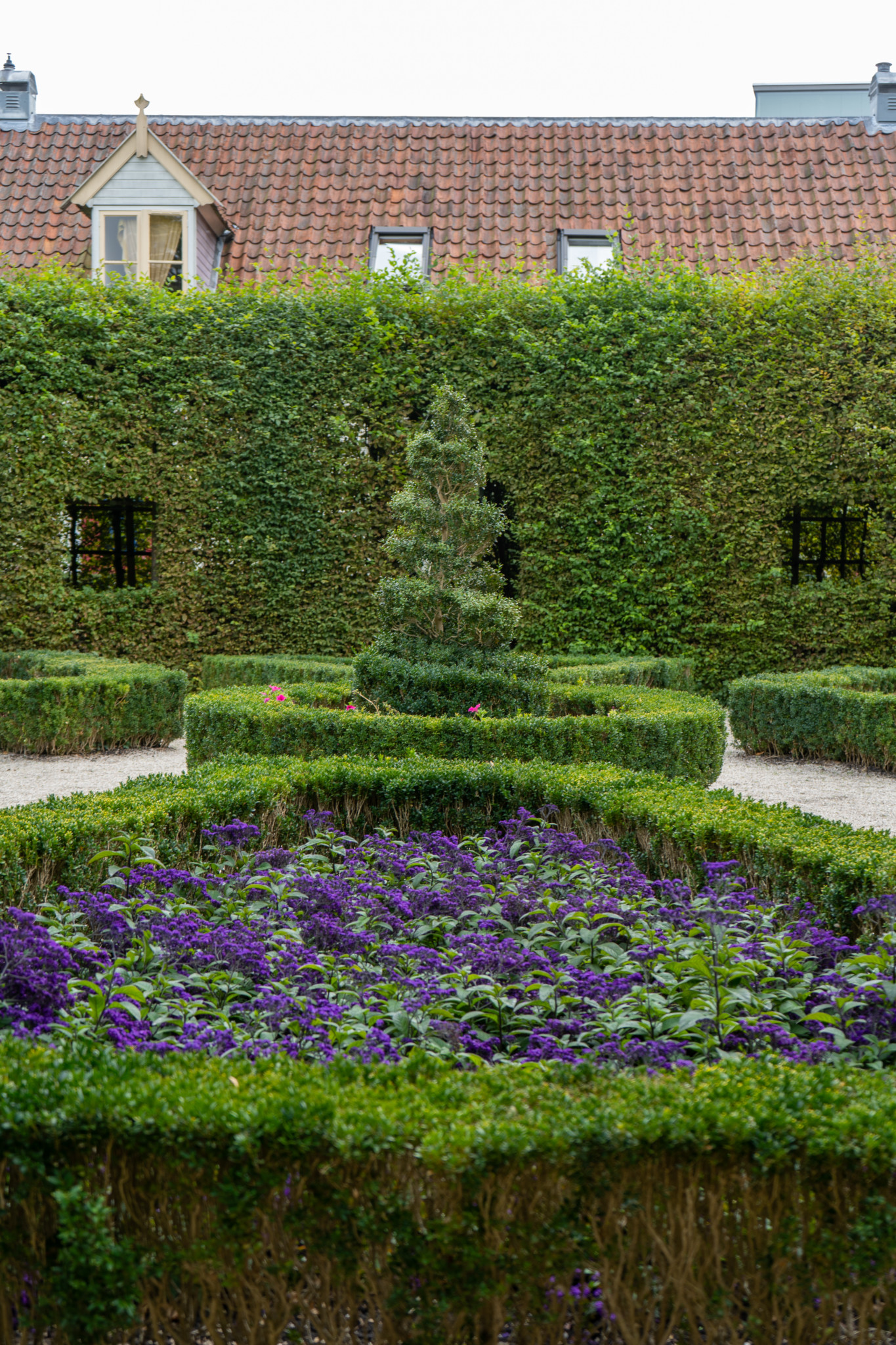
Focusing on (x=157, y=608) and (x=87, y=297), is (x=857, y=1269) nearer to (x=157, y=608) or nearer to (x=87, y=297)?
(x=157, y=608)

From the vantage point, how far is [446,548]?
8883 millimetres

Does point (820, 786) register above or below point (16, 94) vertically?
below

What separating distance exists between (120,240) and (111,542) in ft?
16.4

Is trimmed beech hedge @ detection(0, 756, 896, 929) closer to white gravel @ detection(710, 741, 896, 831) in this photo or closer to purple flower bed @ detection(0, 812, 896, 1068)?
purple flower bed @ detection(0, 812, 896, 1068)

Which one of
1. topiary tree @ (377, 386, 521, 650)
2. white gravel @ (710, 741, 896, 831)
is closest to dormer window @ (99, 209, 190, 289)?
topiary tree @ (377, 386, 521, 650)

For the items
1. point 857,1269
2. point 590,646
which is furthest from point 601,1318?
point 590,646

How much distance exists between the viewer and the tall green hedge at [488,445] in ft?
46.3

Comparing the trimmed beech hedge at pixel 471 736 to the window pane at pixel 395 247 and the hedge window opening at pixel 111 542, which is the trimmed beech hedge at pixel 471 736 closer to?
the hedge window opening at pixel 111 542

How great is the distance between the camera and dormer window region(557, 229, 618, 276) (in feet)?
56.3

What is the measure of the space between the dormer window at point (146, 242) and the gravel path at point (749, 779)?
8.85m

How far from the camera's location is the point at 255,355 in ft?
47.6

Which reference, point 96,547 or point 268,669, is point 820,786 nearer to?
point 268,669

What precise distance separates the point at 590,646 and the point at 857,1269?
40.8 feet

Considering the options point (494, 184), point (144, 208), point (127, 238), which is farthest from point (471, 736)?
point (494, 184)
